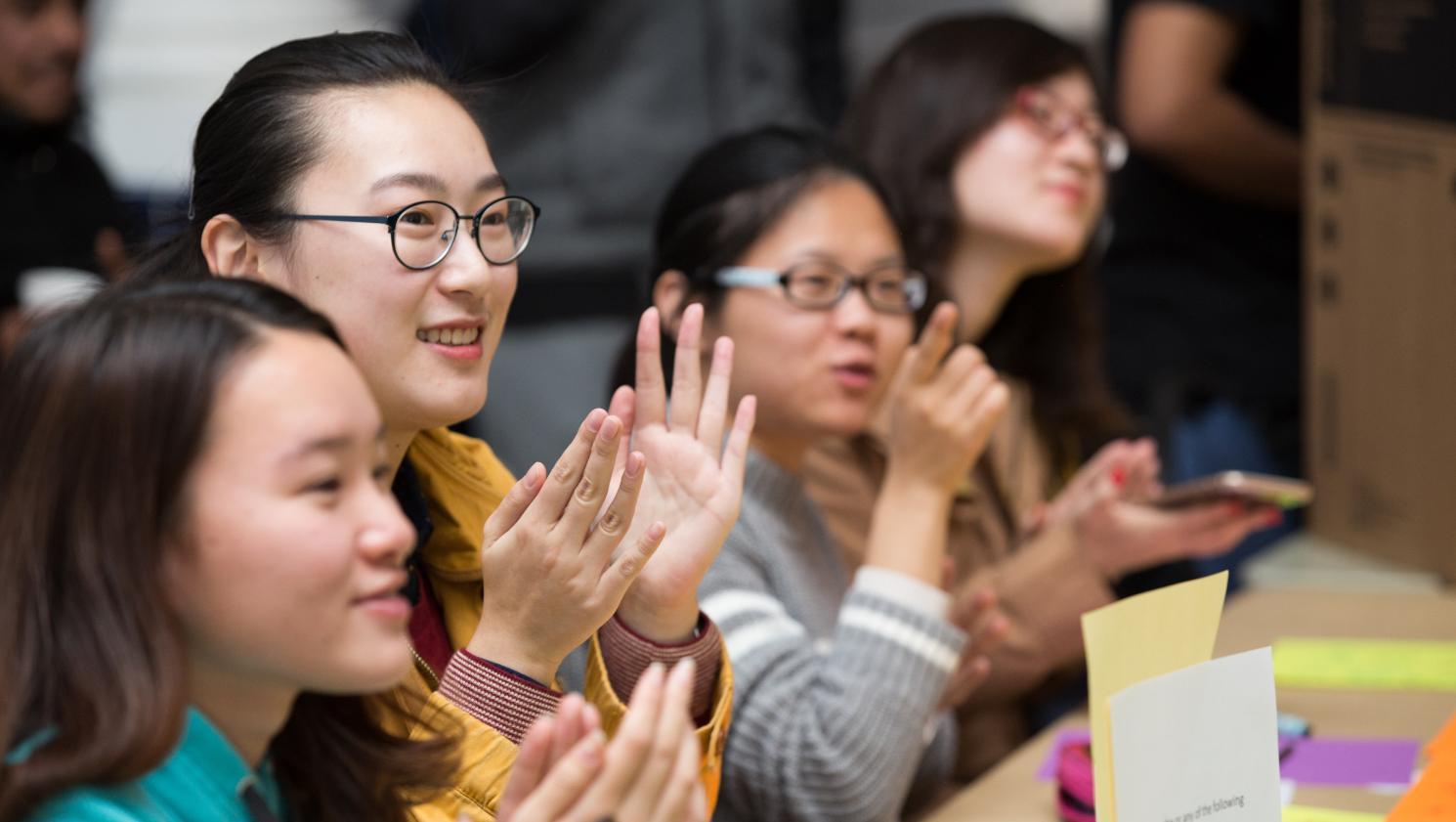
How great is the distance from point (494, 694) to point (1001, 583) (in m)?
0.95

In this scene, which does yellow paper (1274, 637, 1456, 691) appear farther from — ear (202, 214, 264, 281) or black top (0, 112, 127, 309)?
black top (0, 112, 127, 309)

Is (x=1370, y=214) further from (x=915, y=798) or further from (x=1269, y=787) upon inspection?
(x=1269, y=787)

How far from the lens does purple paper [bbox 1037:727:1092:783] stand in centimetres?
162

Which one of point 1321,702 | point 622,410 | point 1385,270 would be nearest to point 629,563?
point 622,410

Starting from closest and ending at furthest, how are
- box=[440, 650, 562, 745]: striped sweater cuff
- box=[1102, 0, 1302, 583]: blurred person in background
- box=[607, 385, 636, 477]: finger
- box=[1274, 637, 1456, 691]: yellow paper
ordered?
box=[440, 650, 562, 745]: striped sweater cuff < box=[607, 385, 636, 477]: finger < box=[1274, 637, 1456, 691]: yellow paper < box=[1102, 0, 1302, 583]: blurred person in background

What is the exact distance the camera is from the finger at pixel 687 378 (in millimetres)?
1330

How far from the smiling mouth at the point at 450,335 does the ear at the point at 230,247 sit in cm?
12

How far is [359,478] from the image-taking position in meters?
0.86

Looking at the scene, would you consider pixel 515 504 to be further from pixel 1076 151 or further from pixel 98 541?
pixel 1076 151

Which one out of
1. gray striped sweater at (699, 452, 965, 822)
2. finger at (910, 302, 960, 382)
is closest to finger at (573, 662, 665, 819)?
gray striped sweater at (699, 452, 965, 822)

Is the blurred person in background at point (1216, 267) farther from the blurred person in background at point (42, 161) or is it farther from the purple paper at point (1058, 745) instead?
the blurred person in background at point (42, 161)

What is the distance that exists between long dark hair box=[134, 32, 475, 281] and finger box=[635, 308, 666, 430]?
0.23m

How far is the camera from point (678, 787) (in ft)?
2.84

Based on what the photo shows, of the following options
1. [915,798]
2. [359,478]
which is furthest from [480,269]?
[915,798]
